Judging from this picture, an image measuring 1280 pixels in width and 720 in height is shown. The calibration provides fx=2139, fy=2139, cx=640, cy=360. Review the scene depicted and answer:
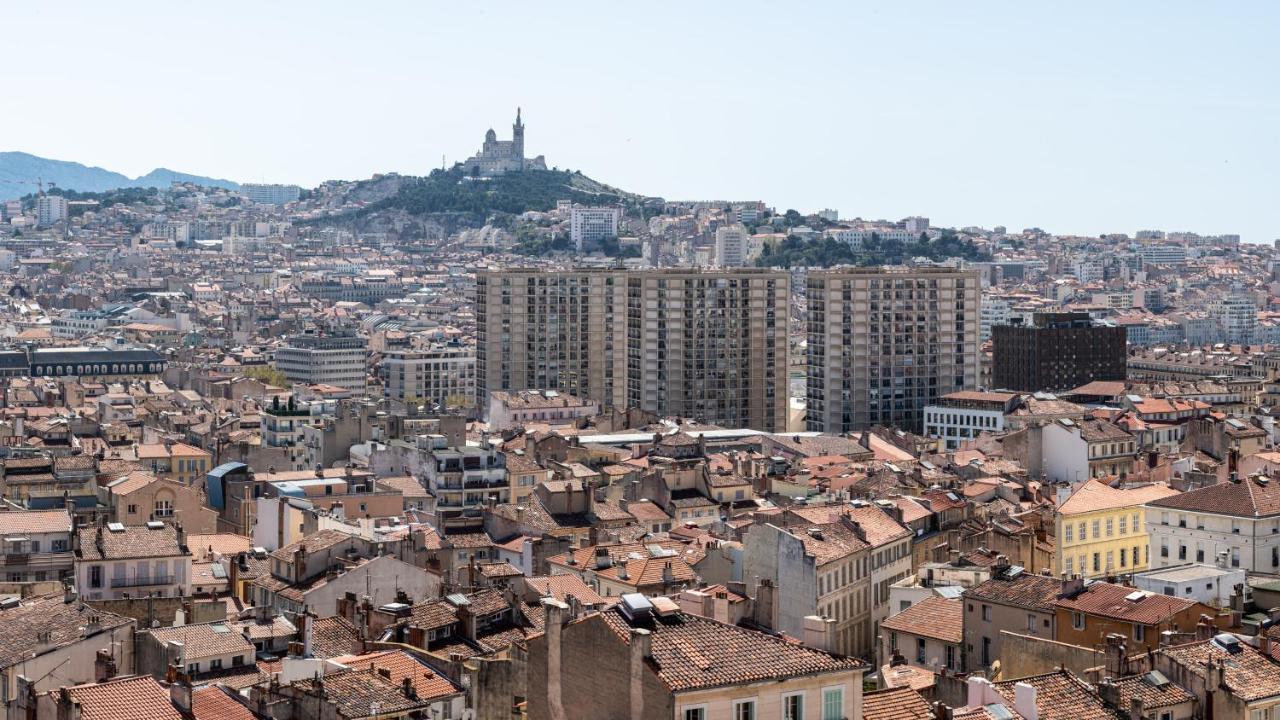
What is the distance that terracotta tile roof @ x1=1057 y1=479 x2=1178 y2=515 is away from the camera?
57438mm

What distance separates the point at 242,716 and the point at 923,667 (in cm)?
1610

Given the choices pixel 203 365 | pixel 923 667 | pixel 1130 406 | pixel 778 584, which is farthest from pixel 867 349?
pixel 923 667

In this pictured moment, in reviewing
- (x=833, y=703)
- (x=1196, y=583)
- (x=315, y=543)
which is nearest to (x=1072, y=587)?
(x=1196, y=583)

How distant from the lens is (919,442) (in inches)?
3957

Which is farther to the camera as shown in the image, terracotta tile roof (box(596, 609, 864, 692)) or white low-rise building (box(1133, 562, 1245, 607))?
white low-rise building (box(1133, 562, 1245, 607))

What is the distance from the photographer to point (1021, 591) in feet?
136

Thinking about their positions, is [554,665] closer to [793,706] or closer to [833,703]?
[793,706]

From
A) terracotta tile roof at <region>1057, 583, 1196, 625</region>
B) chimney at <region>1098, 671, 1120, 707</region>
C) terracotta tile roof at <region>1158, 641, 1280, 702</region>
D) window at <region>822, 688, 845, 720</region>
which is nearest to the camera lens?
window at <region>822, 688, 845, 720</region>

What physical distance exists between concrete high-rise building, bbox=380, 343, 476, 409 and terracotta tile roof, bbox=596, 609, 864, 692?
14161 centimetres

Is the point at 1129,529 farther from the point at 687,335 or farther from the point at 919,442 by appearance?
the point at 687,335

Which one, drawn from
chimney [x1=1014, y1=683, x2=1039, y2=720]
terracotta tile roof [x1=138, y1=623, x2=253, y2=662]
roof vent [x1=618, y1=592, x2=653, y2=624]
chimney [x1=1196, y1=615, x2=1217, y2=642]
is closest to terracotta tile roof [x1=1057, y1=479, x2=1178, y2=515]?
chimney [x1=1196, y1=615, x2=1217, y2=642]

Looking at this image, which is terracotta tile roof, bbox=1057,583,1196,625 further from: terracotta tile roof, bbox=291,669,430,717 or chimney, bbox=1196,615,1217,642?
terracotta tile roof, bbox=291,669,430,717

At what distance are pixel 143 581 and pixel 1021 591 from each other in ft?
68.6

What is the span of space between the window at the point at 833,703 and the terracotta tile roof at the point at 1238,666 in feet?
25.1
